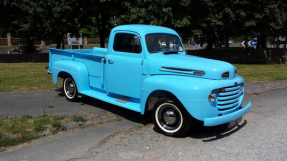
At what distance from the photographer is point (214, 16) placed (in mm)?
17438

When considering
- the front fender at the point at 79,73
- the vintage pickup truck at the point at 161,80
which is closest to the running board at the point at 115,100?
the vintage pickup truck at the point at 161,80

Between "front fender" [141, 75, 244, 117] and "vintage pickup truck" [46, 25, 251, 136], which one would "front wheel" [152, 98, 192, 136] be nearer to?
"vintage pickup truck" [46, 25, 251, 136]

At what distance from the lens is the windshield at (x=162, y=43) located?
5.68m

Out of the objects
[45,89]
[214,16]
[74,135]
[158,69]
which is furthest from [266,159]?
[214,16]

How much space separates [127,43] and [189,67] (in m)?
1.66

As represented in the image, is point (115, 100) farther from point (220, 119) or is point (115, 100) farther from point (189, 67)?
point (220, 119)

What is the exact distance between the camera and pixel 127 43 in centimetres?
594

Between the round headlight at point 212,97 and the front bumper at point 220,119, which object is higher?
the round headlight at point 212,97

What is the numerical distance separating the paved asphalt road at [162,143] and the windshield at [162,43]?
5.36 ft

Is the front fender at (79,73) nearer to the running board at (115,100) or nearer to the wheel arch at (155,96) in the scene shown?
the running board at (115,100)

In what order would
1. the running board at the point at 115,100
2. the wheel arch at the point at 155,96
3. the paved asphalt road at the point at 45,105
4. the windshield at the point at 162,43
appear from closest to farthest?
the wheel arch at the point at 155,96, the running board at the point at 115,100, the windshield at the point at 162,43, the paved asphalt road at the point at 45,105

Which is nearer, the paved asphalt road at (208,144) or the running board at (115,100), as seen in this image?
the paved asphalt road at (208,144)

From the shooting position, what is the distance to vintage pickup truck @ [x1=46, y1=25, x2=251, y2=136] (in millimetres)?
4605

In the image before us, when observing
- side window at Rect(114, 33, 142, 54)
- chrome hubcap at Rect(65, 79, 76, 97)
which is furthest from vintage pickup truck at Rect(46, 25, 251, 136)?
chrome hubcap at Rect(65, 79, 76, 97)
